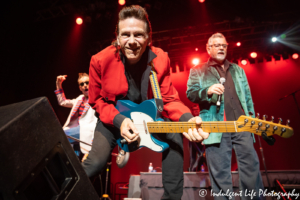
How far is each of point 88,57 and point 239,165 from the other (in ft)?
22.7

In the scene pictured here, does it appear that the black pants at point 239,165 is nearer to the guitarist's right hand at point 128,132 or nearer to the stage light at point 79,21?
the guitarist's right hand at point 128,132

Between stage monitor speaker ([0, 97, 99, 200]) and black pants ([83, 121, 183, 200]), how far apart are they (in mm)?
651

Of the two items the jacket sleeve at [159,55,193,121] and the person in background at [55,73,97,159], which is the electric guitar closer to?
the jacket sleeve at [159,55,193,121]

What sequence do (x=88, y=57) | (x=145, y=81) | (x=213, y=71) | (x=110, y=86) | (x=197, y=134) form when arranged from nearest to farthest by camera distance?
1. (x=197, y=134)
2. (x=110, y=86)
3. (x=145, y=81)
4. (x=213, y=71)
5. (x=88, y=57)

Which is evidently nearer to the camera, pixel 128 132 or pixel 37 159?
pixel 37 159

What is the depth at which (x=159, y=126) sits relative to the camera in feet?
6.06

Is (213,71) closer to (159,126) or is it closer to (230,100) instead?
(230,100)

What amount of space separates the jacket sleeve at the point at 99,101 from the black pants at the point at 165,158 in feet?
0.54

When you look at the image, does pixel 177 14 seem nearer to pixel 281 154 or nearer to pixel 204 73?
pixel 204 73

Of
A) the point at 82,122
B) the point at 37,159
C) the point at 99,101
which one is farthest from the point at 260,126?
the point at 82,122

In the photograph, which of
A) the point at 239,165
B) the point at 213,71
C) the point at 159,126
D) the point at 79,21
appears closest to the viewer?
the point at 159,126

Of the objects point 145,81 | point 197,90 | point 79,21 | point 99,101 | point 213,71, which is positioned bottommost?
point 99,101

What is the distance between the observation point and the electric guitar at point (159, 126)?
1715 mm

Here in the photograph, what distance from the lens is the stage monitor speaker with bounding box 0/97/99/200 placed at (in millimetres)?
789
